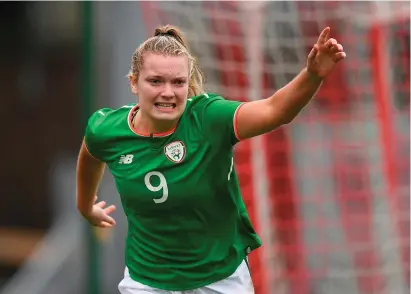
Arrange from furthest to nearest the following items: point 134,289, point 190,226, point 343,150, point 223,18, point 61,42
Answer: point 61,42
point 343,150
point 223,18
point 134,289
point 190,226

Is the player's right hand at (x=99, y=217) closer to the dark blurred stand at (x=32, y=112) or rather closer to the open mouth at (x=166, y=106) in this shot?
the open mouth at (x=166, y=106)

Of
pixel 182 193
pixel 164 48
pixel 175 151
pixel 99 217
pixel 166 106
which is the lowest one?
pixel 99 217

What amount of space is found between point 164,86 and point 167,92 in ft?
0.08

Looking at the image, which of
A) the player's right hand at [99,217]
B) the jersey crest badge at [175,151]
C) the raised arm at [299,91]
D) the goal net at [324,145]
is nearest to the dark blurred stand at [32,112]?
the goal net at [324,145]

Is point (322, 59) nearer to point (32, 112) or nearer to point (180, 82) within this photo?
point (180, 82)

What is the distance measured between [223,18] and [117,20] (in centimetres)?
49

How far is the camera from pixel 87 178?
2.04 metres

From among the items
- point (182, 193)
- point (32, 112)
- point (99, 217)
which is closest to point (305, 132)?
point (99, 217)

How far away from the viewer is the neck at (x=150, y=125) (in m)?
1.71

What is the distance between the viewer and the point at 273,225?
3.21 metres

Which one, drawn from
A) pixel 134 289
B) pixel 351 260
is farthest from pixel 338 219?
pixel 134 289

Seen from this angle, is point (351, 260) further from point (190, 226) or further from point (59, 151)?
point (59, 151)

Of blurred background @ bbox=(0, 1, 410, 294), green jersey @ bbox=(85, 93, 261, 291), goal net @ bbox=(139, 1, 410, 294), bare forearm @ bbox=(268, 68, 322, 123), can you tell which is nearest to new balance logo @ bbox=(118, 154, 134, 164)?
green jersey @ bbox=(85, 93, 261, 291)

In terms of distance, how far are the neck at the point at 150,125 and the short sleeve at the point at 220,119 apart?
99 mm
